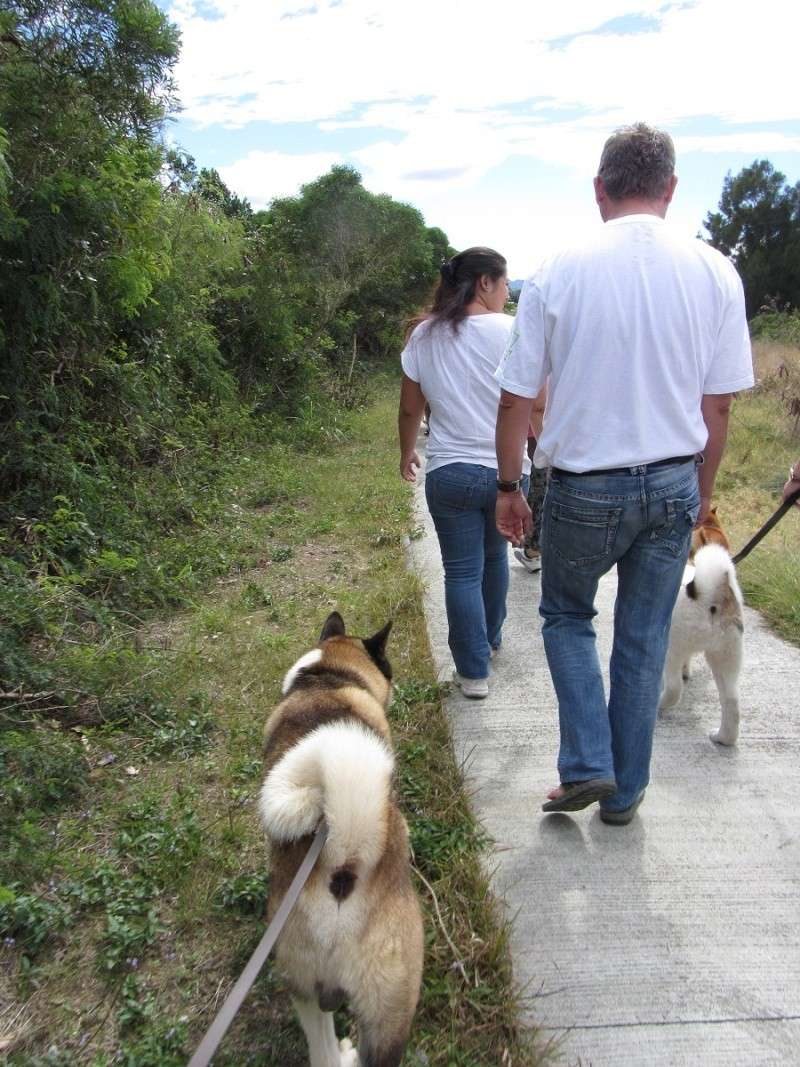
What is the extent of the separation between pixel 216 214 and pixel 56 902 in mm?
9483

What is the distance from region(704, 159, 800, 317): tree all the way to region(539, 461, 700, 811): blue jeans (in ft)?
118

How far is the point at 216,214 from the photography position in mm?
10000

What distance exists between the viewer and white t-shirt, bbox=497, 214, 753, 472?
7.54 feet

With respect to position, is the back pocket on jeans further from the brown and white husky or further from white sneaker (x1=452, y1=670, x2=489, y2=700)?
white sneaker (x1=452, y1=670, x2=489, y2=700)

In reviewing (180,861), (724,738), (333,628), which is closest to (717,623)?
(724,738)

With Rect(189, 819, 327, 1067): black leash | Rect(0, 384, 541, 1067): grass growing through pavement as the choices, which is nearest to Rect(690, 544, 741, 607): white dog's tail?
Rect(0, 384, 541, 1067): grass growing through pavement

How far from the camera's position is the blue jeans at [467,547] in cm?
342

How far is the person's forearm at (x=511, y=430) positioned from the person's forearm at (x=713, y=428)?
0.61m

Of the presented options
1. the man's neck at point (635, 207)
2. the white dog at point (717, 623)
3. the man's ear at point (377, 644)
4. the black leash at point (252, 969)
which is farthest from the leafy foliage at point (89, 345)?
the man's neck at point (635, 207)

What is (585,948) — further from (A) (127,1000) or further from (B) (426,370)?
(B) (426,370)

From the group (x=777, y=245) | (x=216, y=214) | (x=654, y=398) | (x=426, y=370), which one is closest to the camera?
(x=654, y=398)

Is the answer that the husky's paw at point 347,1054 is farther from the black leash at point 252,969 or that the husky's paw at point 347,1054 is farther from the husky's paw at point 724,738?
the husky's paw at point 724,738

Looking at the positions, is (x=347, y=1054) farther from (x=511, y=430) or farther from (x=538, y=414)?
(x=538, y=414)

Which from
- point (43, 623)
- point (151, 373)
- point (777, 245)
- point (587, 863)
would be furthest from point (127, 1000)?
point (777, 245)
